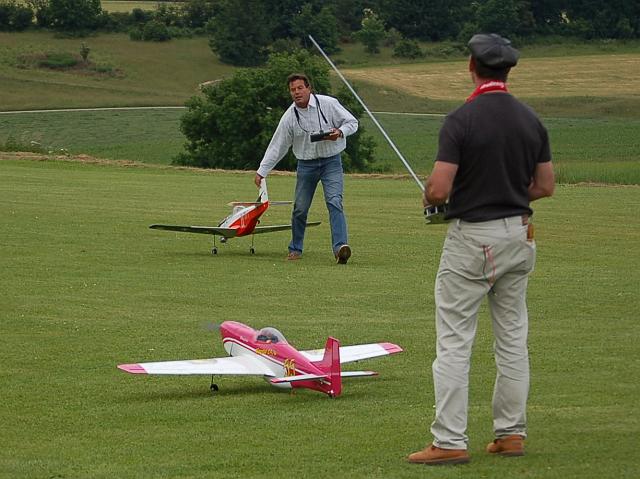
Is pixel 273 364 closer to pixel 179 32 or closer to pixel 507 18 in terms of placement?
pixel 507 18

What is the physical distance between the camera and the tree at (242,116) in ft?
194

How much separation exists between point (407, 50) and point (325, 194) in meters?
82.7

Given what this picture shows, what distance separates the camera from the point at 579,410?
25.6ft

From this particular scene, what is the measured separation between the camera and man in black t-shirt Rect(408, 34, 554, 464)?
21.3ft

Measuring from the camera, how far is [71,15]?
104312 millimetres

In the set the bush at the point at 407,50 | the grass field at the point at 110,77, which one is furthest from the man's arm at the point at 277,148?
the bush at the point at 407,50

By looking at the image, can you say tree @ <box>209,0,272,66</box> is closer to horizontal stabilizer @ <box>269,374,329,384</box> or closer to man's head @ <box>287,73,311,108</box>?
man's head @ <box>287,73,311,108</box>

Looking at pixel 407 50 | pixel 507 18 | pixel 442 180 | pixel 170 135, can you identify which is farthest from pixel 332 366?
pixel 407 50

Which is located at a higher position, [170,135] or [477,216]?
[477,216]

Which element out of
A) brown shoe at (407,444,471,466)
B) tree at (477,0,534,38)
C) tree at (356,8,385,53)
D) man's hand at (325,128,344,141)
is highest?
brown shoe at (407,444,471,466)

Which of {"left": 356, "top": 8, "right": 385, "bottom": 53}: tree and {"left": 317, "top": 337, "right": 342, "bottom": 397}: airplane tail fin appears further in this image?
{"left": 356, "top": 8, "right": 385, "bottom": 53}: tree

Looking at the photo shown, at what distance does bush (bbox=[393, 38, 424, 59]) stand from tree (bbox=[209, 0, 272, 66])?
31.7 feet

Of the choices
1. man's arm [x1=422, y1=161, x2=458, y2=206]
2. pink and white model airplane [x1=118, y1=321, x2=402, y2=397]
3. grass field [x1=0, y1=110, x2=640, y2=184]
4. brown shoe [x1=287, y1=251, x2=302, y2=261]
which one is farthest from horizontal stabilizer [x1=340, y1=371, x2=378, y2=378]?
grass field [x1=0, y1=110, x2=640, y2=184]

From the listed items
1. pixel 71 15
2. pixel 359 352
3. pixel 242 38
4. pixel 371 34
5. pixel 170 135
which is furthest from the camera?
pixel 71 15
